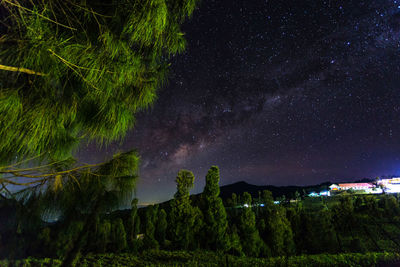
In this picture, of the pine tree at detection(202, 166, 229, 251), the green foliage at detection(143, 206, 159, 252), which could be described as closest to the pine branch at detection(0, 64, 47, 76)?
the pine tree at detection(202, 166, 229, 251)

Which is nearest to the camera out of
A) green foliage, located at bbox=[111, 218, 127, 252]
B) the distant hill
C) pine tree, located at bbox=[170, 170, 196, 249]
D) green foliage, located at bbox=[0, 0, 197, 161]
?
green foliage, located at bbox=[0, 0, 197, 161]

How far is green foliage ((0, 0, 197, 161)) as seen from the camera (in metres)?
1.62

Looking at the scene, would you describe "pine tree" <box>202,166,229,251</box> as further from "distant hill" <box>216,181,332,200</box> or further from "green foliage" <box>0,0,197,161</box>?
"distant hill" <box>216,181,332,200</box>

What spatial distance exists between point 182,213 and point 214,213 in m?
2.00

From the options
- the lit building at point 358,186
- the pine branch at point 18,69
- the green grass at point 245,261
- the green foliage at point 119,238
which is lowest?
the green grass at point 245,261

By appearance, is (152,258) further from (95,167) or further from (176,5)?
(176,5)

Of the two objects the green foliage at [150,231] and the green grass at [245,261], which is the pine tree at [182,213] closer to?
the green foliage at [150,231]

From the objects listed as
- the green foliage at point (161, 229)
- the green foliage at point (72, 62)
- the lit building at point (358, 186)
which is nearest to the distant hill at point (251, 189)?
the lit building at point (358, 186)

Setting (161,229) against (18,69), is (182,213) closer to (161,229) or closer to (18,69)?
(161,229)

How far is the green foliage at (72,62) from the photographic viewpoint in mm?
1619

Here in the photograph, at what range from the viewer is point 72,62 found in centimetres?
181

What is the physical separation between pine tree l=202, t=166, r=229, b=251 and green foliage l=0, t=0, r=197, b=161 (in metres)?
11.7

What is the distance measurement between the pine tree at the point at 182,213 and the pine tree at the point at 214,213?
3.33 feet

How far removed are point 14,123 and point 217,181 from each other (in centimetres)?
1278
